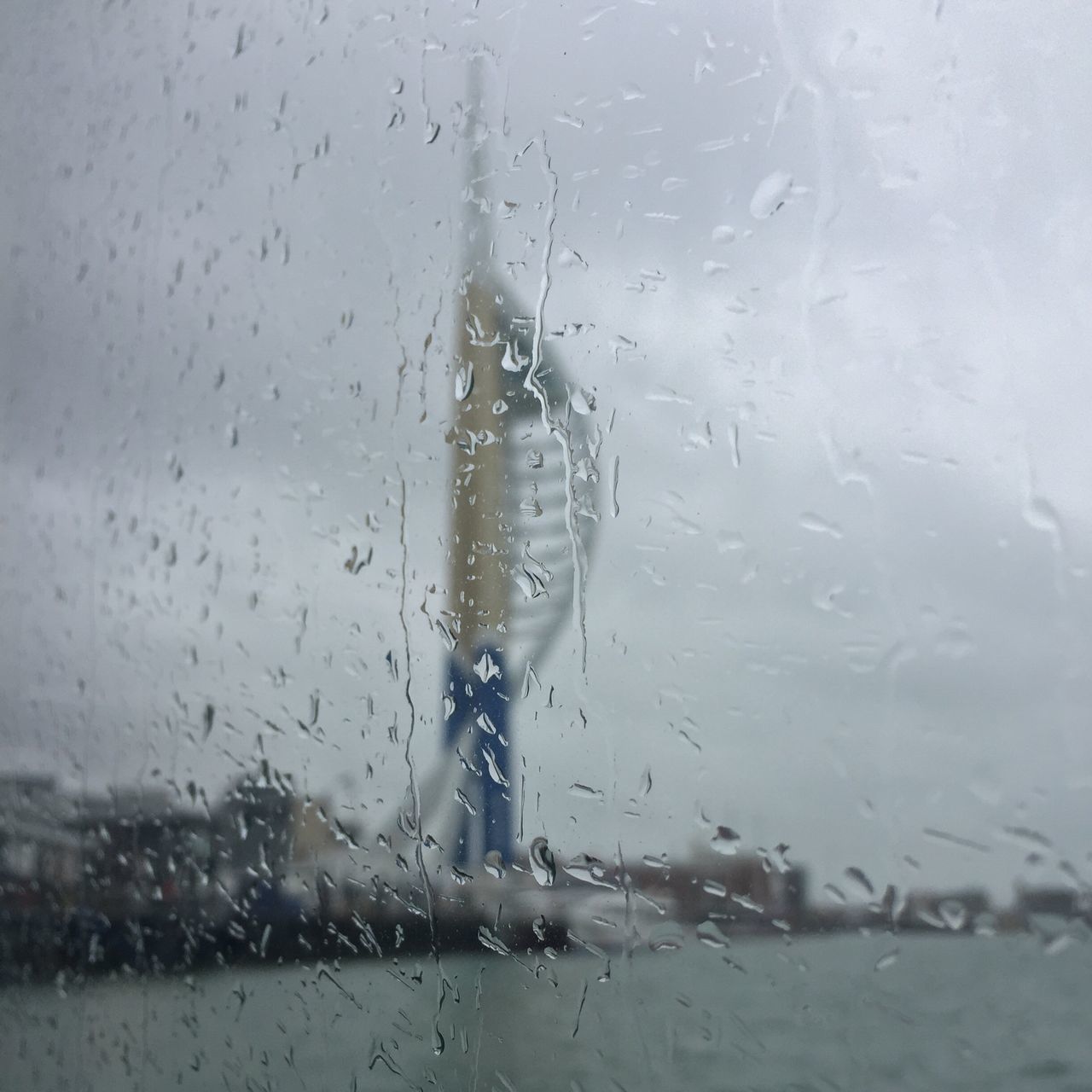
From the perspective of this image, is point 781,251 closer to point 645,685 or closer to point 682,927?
point 645,685

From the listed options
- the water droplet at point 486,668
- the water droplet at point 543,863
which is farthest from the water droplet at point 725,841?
the water droplet at point 486,668

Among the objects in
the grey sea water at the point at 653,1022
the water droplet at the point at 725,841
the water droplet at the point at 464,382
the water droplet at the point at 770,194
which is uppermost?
the water droplet at the point at 770,194

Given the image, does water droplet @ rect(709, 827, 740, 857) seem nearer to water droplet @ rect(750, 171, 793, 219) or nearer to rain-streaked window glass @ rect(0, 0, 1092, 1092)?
rain-streaked window glass @ rect(0, 0, 1092, 1092)

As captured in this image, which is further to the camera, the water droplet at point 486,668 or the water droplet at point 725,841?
the water droplet at point 486,668

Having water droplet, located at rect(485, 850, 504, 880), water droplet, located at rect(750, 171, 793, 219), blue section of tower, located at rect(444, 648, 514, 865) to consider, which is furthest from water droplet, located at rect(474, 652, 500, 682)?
water droplet, located at rect(750, 171, 793, 219)

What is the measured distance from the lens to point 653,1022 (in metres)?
0.79

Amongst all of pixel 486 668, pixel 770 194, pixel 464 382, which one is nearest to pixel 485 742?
pixel 486 668

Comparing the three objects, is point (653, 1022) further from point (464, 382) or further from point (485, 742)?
point (464, 382)

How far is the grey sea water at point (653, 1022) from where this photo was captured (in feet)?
2.09

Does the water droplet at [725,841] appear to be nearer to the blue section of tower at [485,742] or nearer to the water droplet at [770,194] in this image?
the blue section of tower at [485,742]

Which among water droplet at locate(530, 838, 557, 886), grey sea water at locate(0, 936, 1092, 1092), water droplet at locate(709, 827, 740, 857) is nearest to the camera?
grey sea water at locate(0, 936, 1092, 1092)

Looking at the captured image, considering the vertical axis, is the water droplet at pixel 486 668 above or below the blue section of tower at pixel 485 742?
above

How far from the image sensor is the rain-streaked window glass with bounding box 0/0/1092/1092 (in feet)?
2.23

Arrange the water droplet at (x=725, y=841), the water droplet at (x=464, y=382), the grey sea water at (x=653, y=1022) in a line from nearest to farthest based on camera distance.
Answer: the grey sea water at (x=653, y=1022), the water droplet at (x=725, y=841), the water droplet at (x=464, y=382)
